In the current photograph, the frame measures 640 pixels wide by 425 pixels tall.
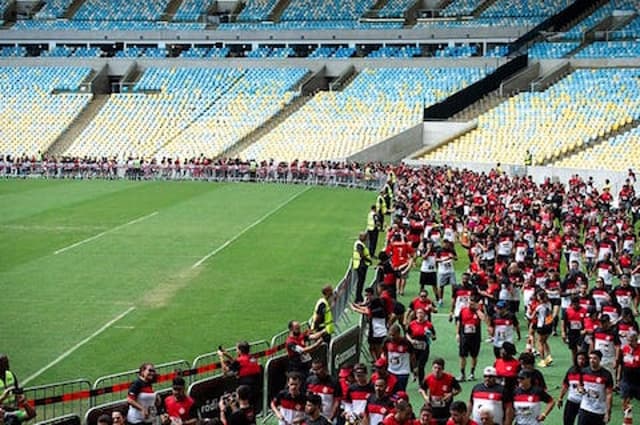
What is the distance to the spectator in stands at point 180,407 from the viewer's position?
36.9 feet

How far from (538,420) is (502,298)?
272 inches

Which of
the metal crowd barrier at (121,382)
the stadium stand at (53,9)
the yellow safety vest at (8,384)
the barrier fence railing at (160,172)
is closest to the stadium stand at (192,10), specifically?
the stadium stand at (53,9)

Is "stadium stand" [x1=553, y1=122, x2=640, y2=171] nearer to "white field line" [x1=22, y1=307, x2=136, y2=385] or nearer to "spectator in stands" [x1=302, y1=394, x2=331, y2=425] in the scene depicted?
"white field line" [x1=22, y1=307, x2=136, y2=385]

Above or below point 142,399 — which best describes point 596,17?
above

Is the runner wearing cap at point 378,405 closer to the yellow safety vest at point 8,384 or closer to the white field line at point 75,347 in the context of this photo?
the yellow safety vest at point 8,384

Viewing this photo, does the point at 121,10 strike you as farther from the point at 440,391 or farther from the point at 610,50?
the point at 440,391

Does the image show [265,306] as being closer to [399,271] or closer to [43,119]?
[399,271]

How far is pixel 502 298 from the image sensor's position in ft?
60.2

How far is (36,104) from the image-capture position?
217ft

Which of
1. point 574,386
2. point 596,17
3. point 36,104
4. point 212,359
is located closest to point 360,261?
point 212,359

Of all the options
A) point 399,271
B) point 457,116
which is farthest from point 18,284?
point 457,116

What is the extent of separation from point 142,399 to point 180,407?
59cm

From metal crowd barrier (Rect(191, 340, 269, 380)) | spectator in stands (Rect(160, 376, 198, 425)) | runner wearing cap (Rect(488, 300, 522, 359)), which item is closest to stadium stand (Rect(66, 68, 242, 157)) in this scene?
metal crowd barrier (Rect(191, 340, 269, 380))

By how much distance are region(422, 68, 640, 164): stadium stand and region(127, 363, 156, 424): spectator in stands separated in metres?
39.3
